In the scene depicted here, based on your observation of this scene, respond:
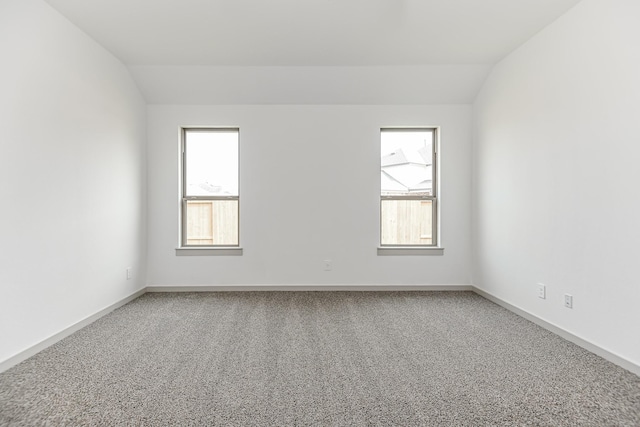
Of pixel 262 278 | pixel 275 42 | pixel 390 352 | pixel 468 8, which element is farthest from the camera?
pixel 262 278

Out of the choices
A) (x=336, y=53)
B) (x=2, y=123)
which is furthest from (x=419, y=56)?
(x=2, y=123)

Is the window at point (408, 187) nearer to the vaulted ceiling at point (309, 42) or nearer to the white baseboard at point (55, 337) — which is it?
the vaulted ceiling at point (309, 42)

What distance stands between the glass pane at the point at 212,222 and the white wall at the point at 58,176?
2.45ft

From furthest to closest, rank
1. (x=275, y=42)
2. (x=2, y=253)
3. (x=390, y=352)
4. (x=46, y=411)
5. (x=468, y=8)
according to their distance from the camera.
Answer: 1. (x=275, y=42)
2. (x=468, y=8)
3. (x=390, y=352)
4. (x=2, y=253)
5. (x=46, y=411)

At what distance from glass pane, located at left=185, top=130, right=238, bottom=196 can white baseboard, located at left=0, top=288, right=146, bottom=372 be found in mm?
1604

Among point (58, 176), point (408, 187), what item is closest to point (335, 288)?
point (408, 187)

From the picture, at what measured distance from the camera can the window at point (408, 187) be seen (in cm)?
446

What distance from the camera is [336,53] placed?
3.57 metres

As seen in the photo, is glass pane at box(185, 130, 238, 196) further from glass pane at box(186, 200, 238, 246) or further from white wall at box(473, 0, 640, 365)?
white wall at box(473, 0, 640, 365)

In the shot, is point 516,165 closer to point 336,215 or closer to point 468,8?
point 468,8

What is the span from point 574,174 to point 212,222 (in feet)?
12.9

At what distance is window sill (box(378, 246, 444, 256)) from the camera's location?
4.35 metres

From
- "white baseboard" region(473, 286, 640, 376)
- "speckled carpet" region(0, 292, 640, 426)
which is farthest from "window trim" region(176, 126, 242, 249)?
"white baseboard" region(473, 286, 640, 376)

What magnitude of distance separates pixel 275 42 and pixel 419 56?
1576 mm
